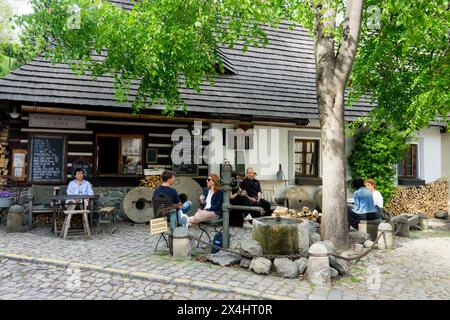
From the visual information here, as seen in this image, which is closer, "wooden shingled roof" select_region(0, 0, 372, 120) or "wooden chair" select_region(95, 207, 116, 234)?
"wooden chair" select_region(95, 207, 116, 234)

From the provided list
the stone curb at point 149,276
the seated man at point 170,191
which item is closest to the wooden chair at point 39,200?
the stone curb at point 149,276

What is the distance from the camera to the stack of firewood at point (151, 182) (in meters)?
9.63

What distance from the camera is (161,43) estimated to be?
652 centimetres

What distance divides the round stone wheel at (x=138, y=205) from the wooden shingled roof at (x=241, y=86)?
7.24 feet

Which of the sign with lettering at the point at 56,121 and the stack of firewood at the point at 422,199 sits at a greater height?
the sign with lettering at the point at 56,121

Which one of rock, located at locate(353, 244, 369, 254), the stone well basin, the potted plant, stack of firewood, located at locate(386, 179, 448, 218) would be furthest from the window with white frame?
the potted plant

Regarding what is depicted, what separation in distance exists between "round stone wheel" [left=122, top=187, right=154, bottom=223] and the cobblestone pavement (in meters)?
2.36

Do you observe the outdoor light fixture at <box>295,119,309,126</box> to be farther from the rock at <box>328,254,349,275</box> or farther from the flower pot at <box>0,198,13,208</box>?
the flower pot at <box>0,198,13,208</box>

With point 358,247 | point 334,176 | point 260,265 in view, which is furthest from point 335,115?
point 260,265

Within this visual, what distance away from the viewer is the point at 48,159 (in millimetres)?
9188

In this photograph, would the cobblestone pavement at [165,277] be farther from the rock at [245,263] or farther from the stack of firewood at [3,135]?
the stack of firewood at [3,135]

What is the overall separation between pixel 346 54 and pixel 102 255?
5.32 metres

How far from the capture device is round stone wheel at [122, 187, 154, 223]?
8.99 m
